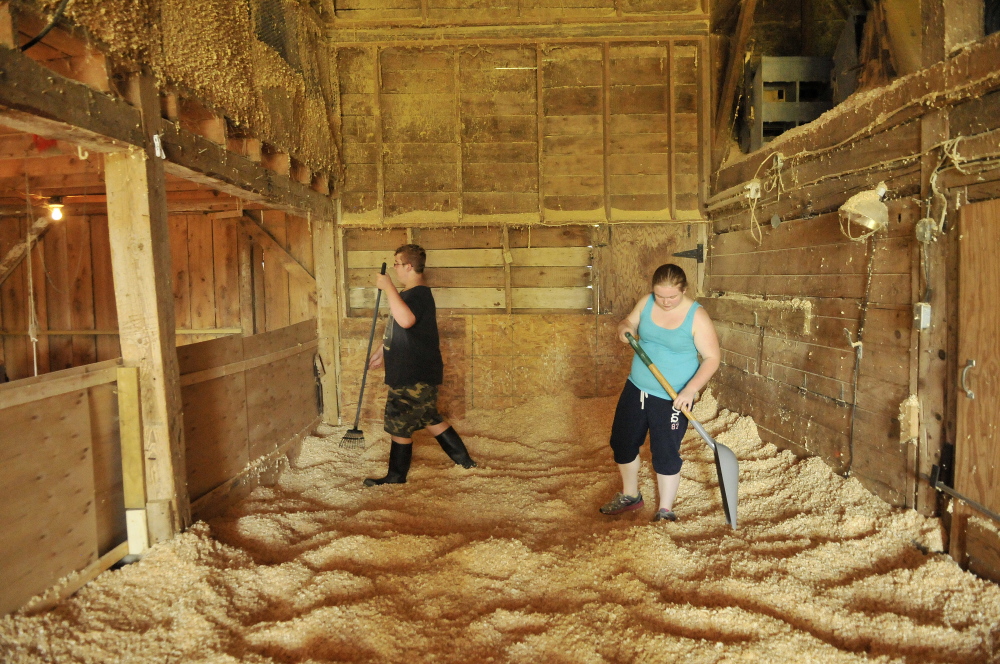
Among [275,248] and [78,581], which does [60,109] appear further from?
[275,248]

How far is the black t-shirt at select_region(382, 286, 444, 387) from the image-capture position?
12.1ft

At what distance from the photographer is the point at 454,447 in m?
4.12

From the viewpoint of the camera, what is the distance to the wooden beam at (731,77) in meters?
4.49

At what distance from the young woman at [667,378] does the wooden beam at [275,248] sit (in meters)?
3.70

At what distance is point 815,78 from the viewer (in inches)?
170

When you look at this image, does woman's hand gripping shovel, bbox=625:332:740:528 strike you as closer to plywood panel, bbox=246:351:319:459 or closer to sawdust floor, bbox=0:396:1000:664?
sawdust floor, bbox=0:396:1000:664

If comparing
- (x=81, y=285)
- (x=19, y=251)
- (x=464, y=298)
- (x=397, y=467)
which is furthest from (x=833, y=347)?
(x=19, y=251)

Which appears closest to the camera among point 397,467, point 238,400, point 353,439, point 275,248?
point 238,400

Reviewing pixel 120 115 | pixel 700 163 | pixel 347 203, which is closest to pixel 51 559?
pixel 120 115

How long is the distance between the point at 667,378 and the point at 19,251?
285 inches

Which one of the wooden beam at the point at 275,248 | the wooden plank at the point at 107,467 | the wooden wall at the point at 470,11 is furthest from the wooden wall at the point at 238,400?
the wooden wall at the point at 470,11

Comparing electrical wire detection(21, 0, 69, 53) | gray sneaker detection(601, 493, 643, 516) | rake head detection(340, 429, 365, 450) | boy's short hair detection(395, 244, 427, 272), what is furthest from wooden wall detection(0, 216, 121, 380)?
gray sneaker detection(601, 493, 643, 516)

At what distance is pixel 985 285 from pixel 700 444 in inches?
91.9

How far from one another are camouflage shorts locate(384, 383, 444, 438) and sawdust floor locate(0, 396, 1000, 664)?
48cm
